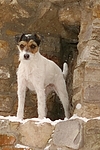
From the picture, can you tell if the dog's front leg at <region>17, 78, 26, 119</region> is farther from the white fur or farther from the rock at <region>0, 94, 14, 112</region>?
the rock at <region>0, 94, 14, 112</region>

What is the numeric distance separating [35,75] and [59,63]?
672 millimetres

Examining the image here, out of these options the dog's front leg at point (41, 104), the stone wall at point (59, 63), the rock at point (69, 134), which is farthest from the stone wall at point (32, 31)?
the rock at point (69, 134)

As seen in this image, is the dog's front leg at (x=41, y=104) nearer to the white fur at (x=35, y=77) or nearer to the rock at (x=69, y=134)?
the white fur at (x=35, y=77)

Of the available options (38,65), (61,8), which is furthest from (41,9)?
(38,65)

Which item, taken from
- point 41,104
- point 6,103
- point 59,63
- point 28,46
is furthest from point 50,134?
point 59,63

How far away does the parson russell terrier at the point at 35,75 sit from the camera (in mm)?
2932

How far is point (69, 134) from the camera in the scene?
259 centimetres

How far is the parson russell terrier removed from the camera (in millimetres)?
2932

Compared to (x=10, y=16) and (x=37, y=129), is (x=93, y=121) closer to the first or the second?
(x=37, y=129)

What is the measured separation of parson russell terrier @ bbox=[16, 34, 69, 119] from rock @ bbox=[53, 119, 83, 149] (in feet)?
1.10

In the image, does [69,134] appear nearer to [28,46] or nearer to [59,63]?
Result: [28,46]

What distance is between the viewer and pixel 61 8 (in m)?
3.40

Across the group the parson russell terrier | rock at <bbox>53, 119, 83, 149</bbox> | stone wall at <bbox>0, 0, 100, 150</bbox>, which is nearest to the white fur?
the parson russell terrier

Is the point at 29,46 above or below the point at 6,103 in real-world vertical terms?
above
